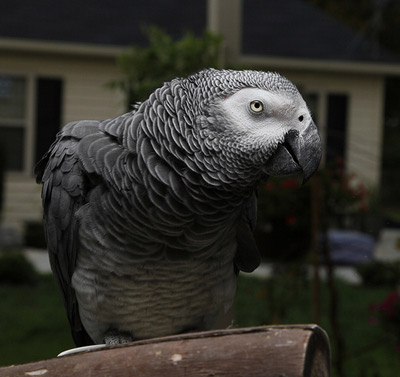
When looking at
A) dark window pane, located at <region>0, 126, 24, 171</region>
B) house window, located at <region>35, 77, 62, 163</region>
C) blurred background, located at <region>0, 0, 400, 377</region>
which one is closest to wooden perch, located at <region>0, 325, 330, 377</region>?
blurred background, located at <region>0, 0, 400, 377</region>

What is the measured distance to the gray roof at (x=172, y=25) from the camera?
31.0 feet

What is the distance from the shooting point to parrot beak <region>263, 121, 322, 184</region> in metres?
1.72

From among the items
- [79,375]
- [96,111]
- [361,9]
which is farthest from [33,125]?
[361,9]

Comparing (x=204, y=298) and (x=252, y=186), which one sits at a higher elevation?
(x=252, y=186)

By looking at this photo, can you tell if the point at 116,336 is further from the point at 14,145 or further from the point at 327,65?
the point at 327,65

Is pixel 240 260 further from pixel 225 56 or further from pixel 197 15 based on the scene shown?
pixel 197 15

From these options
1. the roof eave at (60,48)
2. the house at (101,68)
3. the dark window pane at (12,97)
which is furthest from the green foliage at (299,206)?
the dark window pane at (12,97)

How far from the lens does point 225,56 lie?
11.1 feet

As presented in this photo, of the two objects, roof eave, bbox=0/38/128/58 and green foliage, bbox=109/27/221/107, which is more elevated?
roof eave, bbox=0/38/128/58

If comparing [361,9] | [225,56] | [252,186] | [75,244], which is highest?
[361,9]

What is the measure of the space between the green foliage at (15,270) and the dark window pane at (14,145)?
2.46 metres

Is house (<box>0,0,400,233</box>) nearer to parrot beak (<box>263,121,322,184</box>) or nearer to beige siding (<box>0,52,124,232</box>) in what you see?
beige siding (<box>0,52,124,232</box>)

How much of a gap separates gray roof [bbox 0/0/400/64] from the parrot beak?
797cm

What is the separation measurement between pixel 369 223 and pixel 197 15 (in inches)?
166
